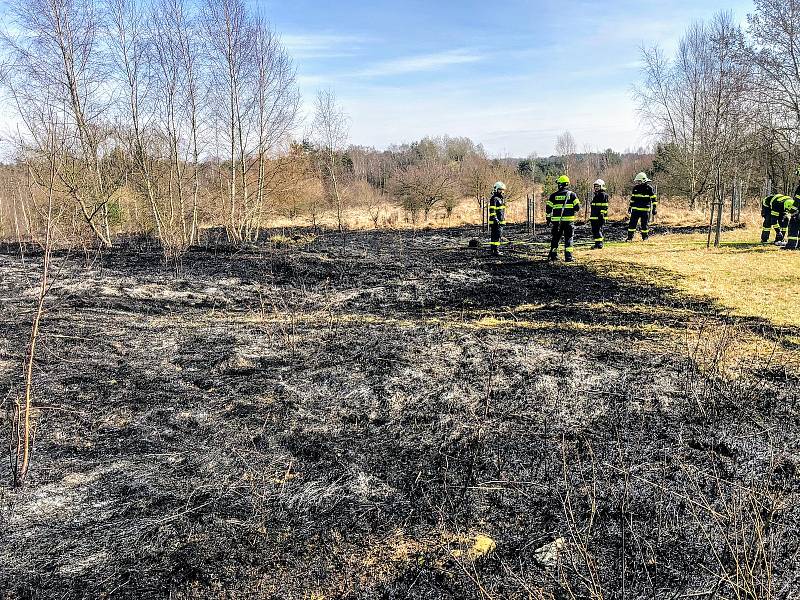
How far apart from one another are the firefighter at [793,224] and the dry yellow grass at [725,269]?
0.36m

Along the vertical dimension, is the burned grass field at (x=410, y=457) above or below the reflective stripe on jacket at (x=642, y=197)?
below

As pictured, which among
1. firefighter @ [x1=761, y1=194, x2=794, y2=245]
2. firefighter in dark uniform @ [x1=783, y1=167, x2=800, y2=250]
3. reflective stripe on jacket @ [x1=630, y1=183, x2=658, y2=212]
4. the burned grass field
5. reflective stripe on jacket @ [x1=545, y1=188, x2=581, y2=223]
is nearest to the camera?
the burned grass field

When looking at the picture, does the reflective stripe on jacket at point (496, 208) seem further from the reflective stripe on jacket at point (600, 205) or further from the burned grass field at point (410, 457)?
the burned grass field at point (410, 457)

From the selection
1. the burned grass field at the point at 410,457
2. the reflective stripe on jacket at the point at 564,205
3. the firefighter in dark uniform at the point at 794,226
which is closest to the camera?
the burned grass field at the point at 410,457

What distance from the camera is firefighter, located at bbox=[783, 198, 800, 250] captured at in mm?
11852

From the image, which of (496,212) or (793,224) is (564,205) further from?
(793,224)

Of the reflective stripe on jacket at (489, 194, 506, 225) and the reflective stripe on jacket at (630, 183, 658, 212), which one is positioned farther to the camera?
the reflective stripe on jacket at (630, 183, 658, 212)

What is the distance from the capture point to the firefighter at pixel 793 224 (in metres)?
11.9

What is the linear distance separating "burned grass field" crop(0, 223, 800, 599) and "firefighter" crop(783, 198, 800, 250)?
6494mm

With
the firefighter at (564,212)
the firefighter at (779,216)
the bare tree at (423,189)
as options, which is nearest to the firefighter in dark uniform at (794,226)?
the firefighter at (779,216)

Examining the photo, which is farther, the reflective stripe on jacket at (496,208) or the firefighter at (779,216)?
the reflective stripe on jacket at (496,208)

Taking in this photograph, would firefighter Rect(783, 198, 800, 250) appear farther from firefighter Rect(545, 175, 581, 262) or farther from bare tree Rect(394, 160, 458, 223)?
bare tree Rect(394, 160, 458, 223)

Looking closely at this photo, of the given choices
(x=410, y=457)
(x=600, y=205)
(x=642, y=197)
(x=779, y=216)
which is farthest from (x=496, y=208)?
(x=410, y=457)

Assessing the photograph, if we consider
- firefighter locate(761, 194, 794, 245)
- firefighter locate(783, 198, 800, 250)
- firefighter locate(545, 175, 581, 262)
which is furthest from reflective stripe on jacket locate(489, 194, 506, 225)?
firefighter locate(761, 194, 794, 245)
